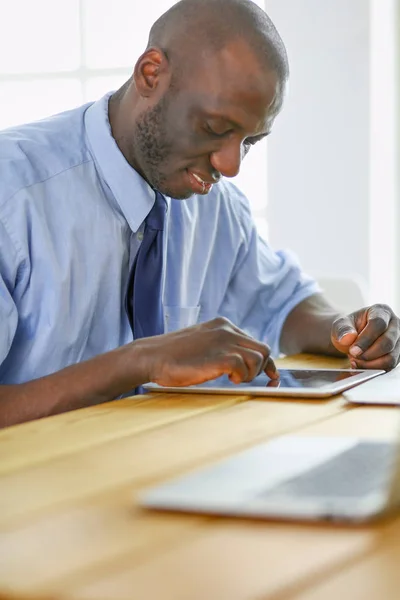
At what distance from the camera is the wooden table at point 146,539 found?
576 millimetres

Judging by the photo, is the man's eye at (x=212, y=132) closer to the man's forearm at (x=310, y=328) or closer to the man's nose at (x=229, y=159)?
the man's nose at (x=229, y=159)

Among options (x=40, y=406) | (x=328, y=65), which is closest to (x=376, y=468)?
(x=40, y=406)

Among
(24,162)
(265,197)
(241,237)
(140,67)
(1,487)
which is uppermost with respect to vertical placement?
(140,67)

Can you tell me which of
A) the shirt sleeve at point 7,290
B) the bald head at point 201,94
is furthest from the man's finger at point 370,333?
the shirt sleeve at point 7,290

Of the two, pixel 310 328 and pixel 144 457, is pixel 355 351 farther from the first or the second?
pixel 144 457

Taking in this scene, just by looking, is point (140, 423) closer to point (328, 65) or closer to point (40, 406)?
point (40, 406)

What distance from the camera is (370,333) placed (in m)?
1.76

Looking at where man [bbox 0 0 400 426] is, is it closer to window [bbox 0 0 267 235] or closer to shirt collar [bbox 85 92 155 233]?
shirt collar [bbox 85 92 155 233]

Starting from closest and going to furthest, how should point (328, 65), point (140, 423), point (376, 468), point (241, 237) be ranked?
point (376, 468) < point (140, 423) < point (241, 237) < point (328, 65)

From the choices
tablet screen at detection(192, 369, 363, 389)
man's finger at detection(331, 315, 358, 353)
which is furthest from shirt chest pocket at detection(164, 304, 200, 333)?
tablet screen at detection(192, 369, 363, 389)

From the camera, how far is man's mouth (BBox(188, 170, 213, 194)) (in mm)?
1926

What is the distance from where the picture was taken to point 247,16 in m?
1.83

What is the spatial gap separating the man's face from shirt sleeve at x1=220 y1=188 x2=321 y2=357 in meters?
0.38

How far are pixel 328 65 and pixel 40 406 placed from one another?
253 cm
